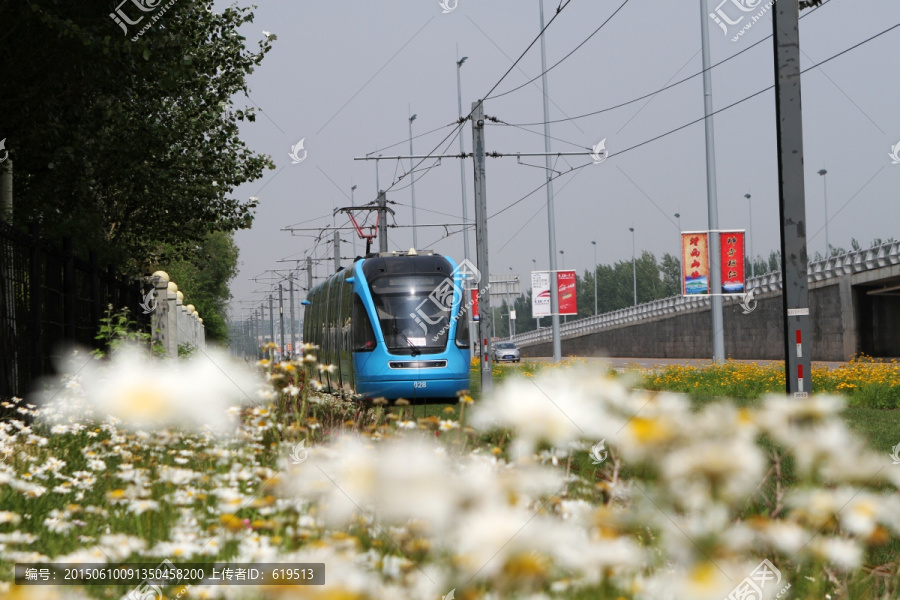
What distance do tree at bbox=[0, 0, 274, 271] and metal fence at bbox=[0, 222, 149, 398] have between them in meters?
2.89

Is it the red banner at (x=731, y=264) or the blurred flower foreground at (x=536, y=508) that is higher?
the red banner at (x=731, y=264)

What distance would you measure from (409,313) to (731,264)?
464 inches

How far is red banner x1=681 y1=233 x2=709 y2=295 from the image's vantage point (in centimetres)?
2773

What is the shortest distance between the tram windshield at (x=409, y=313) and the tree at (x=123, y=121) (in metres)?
5.48

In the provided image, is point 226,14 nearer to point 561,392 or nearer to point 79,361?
point 79,361

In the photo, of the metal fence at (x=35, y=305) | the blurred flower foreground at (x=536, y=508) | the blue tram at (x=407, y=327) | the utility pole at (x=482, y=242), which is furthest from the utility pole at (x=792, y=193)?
the utility pole at (x=482, y=242)

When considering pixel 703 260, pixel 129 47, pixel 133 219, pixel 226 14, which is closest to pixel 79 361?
pixel 129 47

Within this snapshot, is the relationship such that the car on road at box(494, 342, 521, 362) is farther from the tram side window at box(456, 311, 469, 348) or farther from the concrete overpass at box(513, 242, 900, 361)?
the tram side window at box(456, 311, 469, 348)

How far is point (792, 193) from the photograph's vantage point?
9.16 m

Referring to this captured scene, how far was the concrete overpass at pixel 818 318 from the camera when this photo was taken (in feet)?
156

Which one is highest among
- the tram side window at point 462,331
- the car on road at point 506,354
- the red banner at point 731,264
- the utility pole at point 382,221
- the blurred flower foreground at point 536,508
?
the utility pole at point 382,221

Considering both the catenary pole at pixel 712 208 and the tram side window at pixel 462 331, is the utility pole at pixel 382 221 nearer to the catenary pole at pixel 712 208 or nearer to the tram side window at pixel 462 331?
the catenary pole at pixel 712 208

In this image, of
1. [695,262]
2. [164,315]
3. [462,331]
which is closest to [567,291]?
[695,262]

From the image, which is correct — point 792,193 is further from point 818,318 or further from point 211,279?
point 211,279
